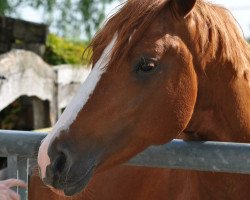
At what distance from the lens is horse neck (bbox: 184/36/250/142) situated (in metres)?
2.25

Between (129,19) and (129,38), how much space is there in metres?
0.08

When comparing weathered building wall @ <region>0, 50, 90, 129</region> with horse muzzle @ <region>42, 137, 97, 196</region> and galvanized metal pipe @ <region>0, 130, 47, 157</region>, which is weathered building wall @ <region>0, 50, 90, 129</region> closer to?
galvanized metal pipe @ <region>0, 130, 47, 157</region>

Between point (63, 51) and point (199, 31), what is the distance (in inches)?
193

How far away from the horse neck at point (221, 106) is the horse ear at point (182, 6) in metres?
0.20

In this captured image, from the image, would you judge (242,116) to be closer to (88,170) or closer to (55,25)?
(88,170)

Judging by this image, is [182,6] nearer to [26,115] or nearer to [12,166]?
[12,166]

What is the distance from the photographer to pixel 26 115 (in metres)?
6.16

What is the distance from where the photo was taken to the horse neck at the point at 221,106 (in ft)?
7.38

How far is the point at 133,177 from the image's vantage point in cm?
264

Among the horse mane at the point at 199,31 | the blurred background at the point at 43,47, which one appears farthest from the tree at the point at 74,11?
the horse mane at the point at 199,31

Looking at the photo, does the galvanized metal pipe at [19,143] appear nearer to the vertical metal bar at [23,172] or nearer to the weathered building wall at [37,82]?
the vertical metal bar at [23,172]

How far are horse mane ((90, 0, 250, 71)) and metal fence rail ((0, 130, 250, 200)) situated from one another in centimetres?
35

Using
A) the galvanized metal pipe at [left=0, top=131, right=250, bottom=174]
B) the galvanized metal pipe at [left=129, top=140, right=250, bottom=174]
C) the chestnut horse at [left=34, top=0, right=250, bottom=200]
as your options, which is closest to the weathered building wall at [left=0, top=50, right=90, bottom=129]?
the galvanized metal pipe at [left=0, top=131, right=250, bottom=174]

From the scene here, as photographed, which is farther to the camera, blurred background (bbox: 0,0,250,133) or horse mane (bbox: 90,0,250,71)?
blurred background (bbox: 0,0,250,133)
